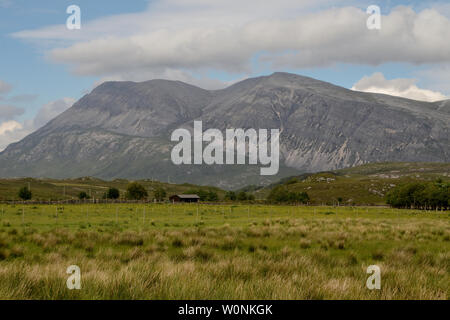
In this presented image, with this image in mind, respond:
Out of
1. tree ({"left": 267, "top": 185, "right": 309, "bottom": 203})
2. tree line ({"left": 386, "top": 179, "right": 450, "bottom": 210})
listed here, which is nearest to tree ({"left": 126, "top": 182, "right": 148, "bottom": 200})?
tree ({"left": 267, "top": 185, "right": 309, "bottom": 203})

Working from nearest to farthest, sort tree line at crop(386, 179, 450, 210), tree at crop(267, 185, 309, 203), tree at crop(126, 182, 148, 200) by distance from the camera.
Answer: tree line at crop(386, 179, 450, 210)
tree at crop(126, 182, 148, 200)
tree at crop(267, 185, 309, 203)

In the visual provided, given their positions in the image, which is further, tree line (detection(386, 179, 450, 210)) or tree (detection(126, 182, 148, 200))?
tree (detection(126, 182, 148, 200))

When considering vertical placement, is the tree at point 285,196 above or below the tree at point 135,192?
below

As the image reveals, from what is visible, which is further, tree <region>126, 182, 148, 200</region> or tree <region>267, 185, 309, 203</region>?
tree <region>267, 185, 309, 203</region>

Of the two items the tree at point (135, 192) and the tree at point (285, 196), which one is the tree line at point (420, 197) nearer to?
the tree at point (285, 196)

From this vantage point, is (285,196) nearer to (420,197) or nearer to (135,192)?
(420,197)

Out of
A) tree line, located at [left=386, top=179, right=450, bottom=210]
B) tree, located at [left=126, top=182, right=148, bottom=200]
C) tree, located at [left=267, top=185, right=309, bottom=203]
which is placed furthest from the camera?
tree, located at [left=267, top=185, right=309, bottom=203]

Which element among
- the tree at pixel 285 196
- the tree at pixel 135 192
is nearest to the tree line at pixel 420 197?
the tree at pixel 285 196

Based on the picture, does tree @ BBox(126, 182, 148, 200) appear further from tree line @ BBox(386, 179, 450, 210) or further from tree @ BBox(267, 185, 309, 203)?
tree line @ BBox(386, 179, 450, 210)

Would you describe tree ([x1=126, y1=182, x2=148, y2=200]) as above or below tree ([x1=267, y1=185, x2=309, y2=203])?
above

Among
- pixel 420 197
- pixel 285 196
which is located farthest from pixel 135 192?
pixel 420 197
